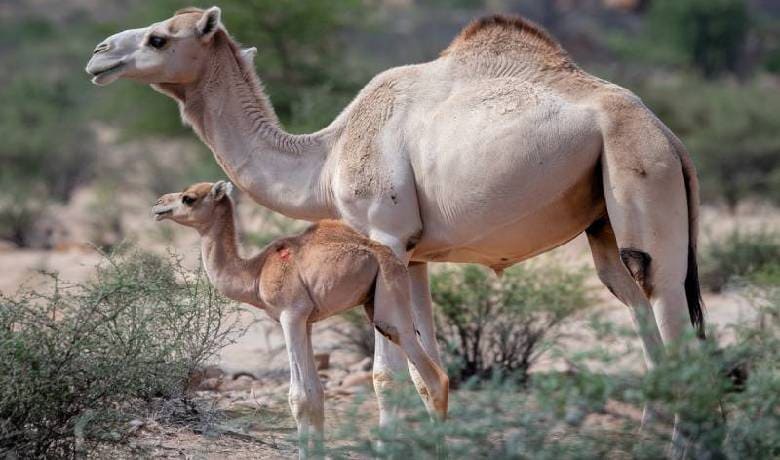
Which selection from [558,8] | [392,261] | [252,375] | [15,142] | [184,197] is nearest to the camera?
[392,261]

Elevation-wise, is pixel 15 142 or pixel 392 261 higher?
pixel 15 142

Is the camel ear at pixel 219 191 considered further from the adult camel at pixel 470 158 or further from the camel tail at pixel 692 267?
the camel tail at pixel 692 267

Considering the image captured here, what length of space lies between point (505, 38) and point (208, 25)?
1.58 metres

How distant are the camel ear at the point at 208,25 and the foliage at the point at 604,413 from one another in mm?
2920

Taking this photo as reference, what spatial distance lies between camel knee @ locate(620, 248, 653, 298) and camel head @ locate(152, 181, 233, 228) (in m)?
2.10

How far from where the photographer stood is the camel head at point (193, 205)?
23.2ft

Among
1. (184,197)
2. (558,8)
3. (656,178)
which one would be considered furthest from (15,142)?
(558,8)

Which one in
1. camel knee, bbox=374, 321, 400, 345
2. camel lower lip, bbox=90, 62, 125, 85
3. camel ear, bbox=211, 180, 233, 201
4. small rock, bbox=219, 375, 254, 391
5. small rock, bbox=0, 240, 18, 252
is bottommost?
camel knee, bbox=374, 321, 400, 345

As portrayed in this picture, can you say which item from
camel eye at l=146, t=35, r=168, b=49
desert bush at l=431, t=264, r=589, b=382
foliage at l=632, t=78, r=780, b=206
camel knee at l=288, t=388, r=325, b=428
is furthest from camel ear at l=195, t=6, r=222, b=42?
foliage at l=632, t=78, r=780, b=206

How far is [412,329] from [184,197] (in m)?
1.40

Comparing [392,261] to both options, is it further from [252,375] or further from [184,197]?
[252,375]

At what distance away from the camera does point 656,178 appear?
6.35m

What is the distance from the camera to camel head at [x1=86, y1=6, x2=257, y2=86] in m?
7.23

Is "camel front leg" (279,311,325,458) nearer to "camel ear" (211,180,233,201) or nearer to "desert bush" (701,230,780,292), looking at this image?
"camel ear" (211,180,233,201)
